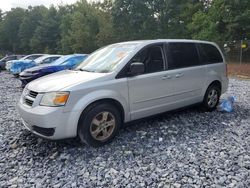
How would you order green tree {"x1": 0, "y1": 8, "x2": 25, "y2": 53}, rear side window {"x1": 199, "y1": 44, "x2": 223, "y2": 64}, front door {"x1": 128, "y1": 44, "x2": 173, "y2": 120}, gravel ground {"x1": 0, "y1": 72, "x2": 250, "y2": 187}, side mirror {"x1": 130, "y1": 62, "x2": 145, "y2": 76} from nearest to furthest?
Result: gravel ground {"x1": 0, "y1": 72, "x2": 250, "y2": 187}, side mirror {"x1": 130, "y1": 62, "x2": 145, "y2": 76}, front door {"x1": 128, "y1": 44, "x2": 173, "y2": 120}, rear side window {"x1": 199, "y1": 44, "x2": 223, "y2": 64}, green tree {"x1": 0, "y1": 8, "x2": 25, "y2": 53}

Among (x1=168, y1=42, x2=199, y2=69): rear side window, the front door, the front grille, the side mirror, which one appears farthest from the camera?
(x1=168, y1=42, x2=199, y2=69): rear side window

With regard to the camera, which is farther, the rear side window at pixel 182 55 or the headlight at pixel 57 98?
the rear side window at pixel 182 55

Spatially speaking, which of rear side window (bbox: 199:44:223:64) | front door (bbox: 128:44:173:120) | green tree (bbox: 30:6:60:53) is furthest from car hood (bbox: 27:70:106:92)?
green tree (bbox: 30:6:60:53)

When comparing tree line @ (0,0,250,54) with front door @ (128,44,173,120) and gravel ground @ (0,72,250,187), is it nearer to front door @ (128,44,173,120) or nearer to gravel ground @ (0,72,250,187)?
front door @ (128,44,173,120)

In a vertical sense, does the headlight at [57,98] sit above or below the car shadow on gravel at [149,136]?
above

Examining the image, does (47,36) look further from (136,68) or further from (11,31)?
(136,68)

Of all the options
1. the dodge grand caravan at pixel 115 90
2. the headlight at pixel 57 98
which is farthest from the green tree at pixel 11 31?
the headlight at pixel 57 98

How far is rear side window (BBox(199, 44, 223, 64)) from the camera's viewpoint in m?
5.74

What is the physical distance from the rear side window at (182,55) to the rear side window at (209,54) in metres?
0.24

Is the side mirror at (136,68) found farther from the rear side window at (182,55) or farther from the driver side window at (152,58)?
the rear side window at (182,55)

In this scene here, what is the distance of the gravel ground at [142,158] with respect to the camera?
318 centimetres

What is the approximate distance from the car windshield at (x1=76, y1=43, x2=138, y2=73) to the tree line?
19.5 meters

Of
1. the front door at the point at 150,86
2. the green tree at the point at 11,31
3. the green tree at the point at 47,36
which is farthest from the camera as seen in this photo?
the green tree at the point at 11,31

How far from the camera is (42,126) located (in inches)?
145
